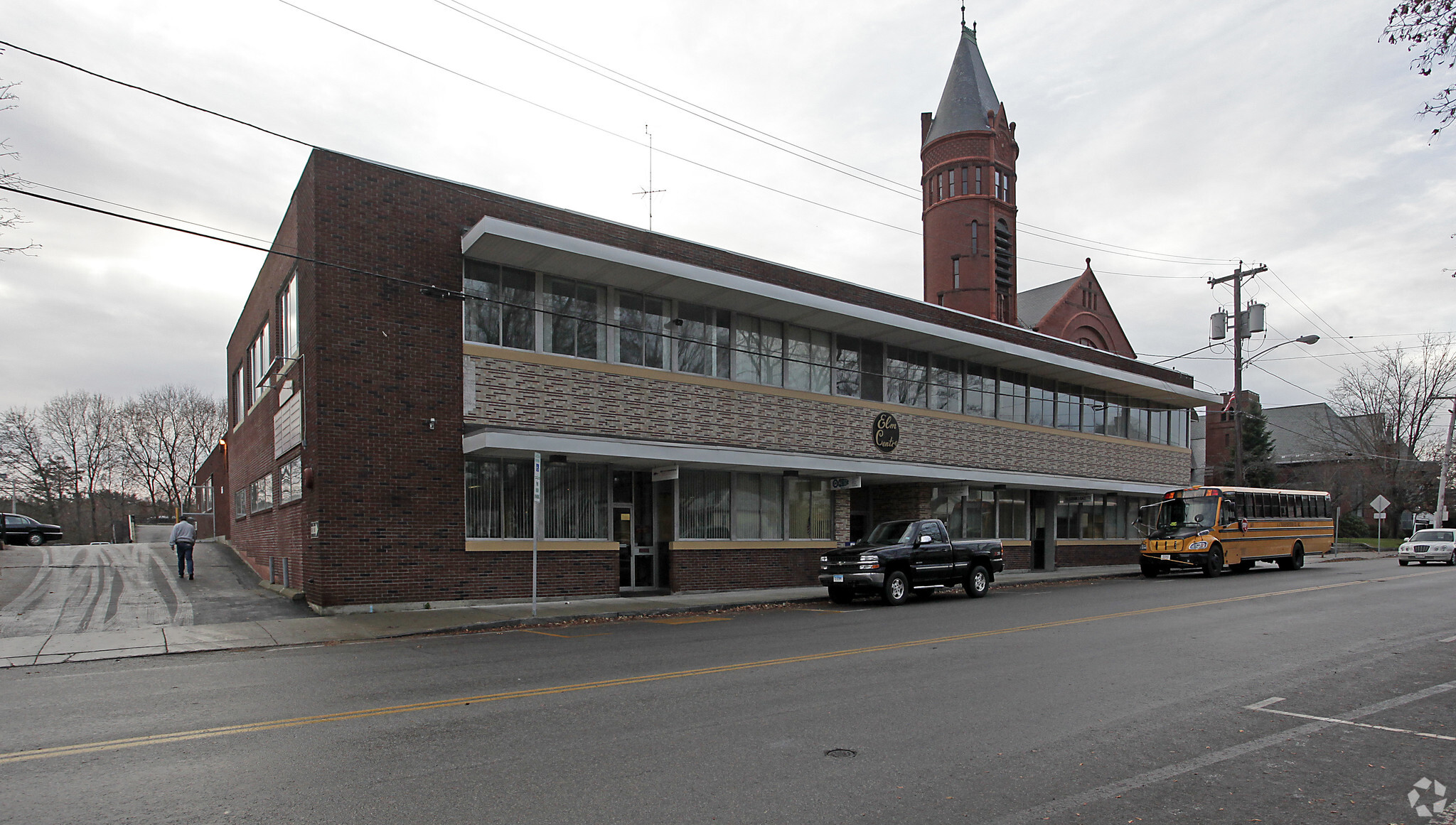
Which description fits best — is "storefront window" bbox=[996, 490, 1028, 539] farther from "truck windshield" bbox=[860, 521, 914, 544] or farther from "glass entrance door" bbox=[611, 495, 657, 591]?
"glass entrance door" bbox=[611, 495, 657, 591]

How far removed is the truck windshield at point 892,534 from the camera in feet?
61.2

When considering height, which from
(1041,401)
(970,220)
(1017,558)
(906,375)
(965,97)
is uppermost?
(965,97)

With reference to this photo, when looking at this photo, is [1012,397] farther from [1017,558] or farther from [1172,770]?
[1172,770]

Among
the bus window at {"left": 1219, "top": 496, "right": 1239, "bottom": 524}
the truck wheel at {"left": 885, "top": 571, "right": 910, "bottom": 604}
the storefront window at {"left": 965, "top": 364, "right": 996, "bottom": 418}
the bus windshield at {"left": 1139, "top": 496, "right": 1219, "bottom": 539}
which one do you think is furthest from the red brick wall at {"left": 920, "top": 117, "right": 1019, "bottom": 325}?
the truck wheel at {"left": 885, "top": 571, "right": 910, "bottom": 604}

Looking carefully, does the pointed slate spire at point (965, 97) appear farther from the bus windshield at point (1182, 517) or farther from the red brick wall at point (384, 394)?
the red brick wall at point (384, 394)

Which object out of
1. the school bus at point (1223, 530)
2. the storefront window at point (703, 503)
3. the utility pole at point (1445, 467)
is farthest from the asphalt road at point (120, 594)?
the utility pole at point (1445, 467)

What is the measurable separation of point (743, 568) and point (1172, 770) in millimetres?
15834

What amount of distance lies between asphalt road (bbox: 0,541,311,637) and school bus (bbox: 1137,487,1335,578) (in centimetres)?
2369

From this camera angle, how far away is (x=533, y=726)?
6957 mm

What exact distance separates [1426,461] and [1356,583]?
51.0m

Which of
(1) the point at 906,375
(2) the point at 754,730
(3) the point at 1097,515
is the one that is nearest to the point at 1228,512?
(3) the point at 1097,515

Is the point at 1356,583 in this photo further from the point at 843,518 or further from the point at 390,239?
the point at 390,239

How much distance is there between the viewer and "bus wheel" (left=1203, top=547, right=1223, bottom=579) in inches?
1012

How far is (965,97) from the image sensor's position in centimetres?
4119
